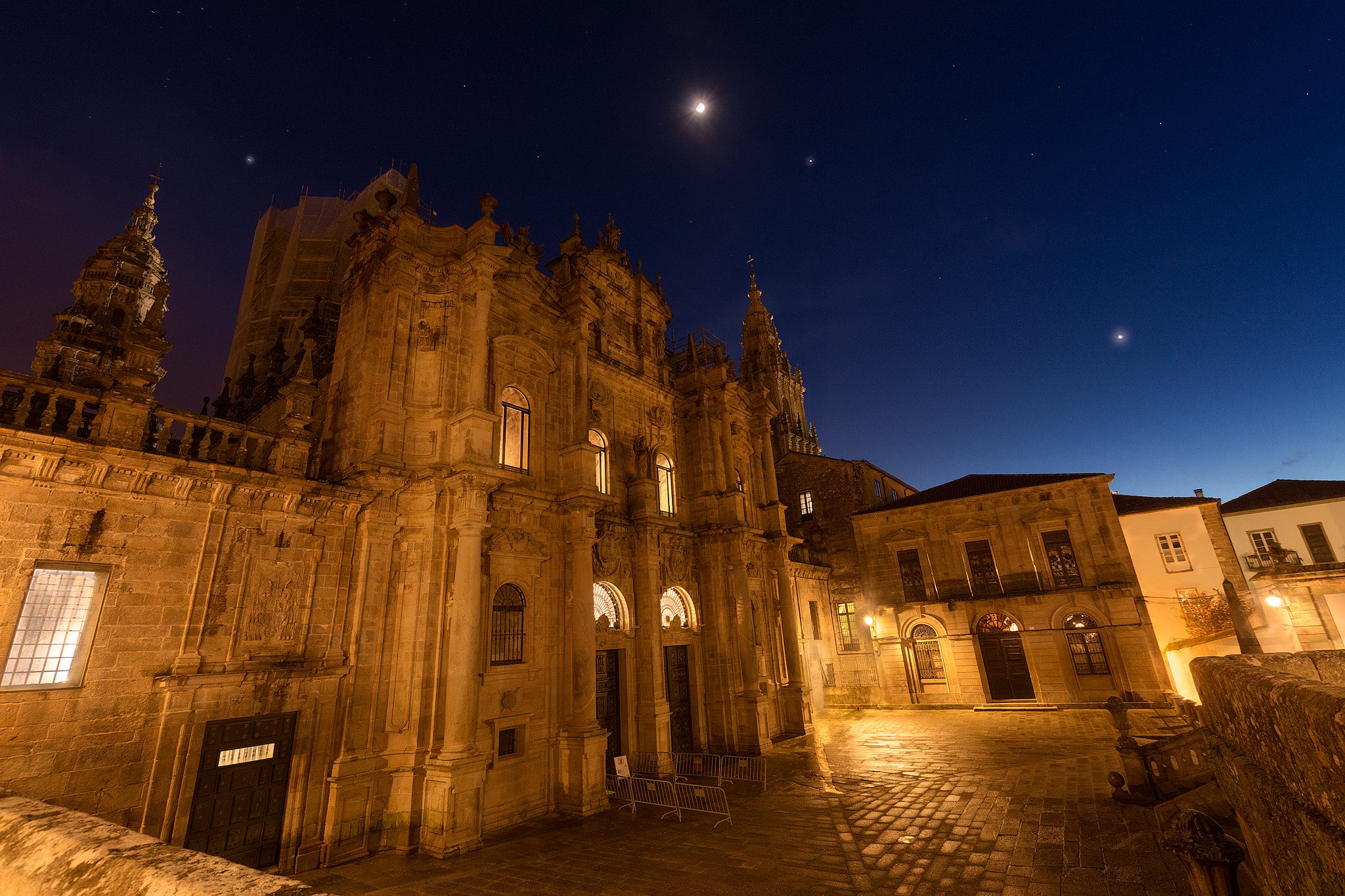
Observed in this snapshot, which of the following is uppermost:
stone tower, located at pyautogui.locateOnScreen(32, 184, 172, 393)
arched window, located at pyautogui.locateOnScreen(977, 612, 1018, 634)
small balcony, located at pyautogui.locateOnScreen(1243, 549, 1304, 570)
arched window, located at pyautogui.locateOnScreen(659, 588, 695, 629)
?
stone tower, located at pyautogui.locateOnScreen(32, 184, 172, 393)

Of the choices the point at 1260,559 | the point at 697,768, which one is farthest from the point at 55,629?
the point at 1260,559

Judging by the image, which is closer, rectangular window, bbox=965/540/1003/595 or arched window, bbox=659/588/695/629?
arched window, bbox=659/588/695/629

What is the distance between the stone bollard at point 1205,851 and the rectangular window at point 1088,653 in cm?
2520

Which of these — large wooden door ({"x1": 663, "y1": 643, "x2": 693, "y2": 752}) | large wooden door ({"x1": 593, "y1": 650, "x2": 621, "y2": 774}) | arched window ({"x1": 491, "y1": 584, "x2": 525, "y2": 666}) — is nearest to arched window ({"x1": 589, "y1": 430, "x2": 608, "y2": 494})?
arched window ({"x1": 491, "y1": 584, "x2": 525, "y2": 666})

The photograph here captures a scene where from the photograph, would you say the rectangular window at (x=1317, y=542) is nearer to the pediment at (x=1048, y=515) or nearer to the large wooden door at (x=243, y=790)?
the pediment at (x=1048, y=515)

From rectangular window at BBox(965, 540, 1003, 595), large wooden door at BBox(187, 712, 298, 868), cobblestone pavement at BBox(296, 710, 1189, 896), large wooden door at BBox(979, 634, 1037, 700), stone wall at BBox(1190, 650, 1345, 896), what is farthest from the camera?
rectangular window at BBox(965, 540, 1003, 595)

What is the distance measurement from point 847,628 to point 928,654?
4018mm

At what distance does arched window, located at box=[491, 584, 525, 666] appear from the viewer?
42.4 feet

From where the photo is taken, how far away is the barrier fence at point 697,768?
14287 millimetres

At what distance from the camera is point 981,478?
3067cm

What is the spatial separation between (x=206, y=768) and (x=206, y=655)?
5.72 feet

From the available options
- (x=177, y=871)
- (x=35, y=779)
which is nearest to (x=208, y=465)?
(x=35, y=779)

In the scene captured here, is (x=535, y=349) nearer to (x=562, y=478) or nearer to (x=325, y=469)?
(x=562, y=478)

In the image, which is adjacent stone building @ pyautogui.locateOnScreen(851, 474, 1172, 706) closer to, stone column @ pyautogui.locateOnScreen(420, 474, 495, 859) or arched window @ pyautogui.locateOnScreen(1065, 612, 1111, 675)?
arched window @ pyautogui.locateOnScreen(1065, 612, 1111, 675)
